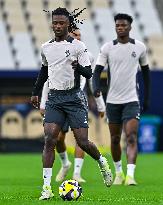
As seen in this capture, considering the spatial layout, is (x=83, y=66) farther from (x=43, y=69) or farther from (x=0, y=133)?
(x=0, y=133)

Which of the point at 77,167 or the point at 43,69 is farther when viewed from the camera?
the point at 77,167

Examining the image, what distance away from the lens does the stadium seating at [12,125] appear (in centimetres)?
2447

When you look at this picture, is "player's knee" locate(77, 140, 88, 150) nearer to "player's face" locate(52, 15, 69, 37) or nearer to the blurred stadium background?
"player's face" locate(52, 15, 69, 37)

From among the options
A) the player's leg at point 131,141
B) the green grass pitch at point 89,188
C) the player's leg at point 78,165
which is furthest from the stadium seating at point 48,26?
the player's leg at point 131,141

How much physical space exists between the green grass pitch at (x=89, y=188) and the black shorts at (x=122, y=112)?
0.96m

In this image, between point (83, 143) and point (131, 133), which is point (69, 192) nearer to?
point (83, 143)

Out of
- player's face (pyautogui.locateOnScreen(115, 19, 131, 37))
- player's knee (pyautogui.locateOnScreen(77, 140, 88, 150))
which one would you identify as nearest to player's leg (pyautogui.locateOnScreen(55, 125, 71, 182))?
player's face (pyautogui.locateOnScreen(115, 19, 131, 37))

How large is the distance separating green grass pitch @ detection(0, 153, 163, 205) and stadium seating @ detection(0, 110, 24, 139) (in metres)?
6.31

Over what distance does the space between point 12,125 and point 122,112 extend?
482 inches

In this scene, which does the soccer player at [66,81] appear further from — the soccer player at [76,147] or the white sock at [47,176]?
the soccer player at [76,147]

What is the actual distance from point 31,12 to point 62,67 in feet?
75.2

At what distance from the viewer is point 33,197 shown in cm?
954

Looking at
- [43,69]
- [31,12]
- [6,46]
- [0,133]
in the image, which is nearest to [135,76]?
[43,69]

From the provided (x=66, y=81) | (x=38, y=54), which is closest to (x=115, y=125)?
(x=66, y=81)
